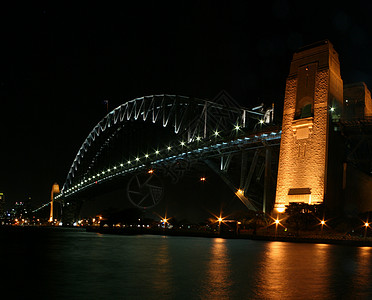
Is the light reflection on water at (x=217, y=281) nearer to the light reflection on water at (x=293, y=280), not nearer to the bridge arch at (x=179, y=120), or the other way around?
the light reflection on water at (x=293, y=280)

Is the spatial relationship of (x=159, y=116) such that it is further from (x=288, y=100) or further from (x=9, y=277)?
(x=9, y=277)

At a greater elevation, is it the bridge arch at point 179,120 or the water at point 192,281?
the bridge arch at point 179,120

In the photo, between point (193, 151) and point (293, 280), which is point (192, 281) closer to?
point (293, 280)

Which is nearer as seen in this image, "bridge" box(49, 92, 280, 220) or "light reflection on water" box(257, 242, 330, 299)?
"light reflection on water" box(257, 242, 330, 299)

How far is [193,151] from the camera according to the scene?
137ft

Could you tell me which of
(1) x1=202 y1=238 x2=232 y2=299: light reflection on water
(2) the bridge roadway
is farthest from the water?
(2) the bridge roadway

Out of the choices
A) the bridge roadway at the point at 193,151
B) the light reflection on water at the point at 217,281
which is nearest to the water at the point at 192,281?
the light reflection on water at the point at 217,281

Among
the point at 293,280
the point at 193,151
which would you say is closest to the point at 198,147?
the point at 193,151

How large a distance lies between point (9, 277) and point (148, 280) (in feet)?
9.60

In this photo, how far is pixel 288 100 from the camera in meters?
30.0

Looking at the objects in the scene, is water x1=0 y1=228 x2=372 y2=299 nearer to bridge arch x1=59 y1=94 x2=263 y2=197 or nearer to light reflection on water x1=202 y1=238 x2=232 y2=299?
light reflection on water x1=202 y1=238 x2=232 y2=299

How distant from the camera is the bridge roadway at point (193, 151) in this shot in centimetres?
3395

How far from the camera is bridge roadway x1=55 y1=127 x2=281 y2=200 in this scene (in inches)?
1337

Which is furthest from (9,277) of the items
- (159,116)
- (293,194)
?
(159,116)
